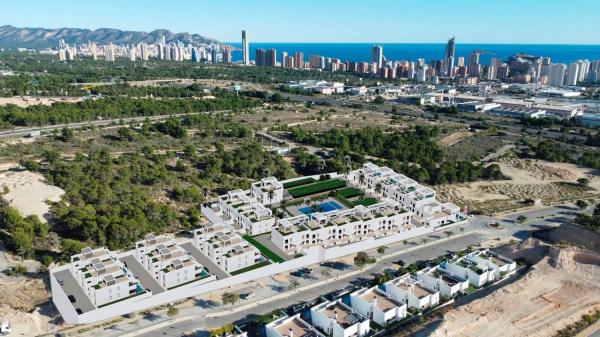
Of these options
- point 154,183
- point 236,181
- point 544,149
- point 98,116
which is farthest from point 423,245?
point 98,116

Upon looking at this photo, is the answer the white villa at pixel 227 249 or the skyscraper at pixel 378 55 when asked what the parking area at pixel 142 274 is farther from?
the skyscraper at pixel 378 55

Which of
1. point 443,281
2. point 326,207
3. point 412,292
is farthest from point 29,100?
point 443,281

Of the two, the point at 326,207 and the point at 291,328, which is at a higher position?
the point at 326,207

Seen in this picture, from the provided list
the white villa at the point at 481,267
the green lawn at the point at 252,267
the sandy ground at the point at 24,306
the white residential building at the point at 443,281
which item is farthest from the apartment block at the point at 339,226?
the sandy ground at the point at 24,306

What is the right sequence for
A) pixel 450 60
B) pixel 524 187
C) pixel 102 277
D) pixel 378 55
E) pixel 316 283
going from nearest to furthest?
pixel 102 277
pixel 316 283
pixel 524 187
pixel 450 60
pixel 378 55

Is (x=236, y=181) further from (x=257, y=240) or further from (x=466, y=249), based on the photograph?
(x=466, y=249)

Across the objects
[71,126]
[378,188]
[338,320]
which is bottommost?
[338,320]

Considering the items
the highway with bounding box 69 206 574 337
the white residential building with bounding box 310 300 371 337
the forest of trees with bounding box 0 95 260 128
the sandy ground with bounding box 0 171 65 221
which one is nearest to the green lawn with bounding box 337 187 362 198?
the highway with bounding box 69 206 574 337

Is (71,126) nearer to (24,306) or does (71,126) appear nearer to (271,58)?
(24,306)
